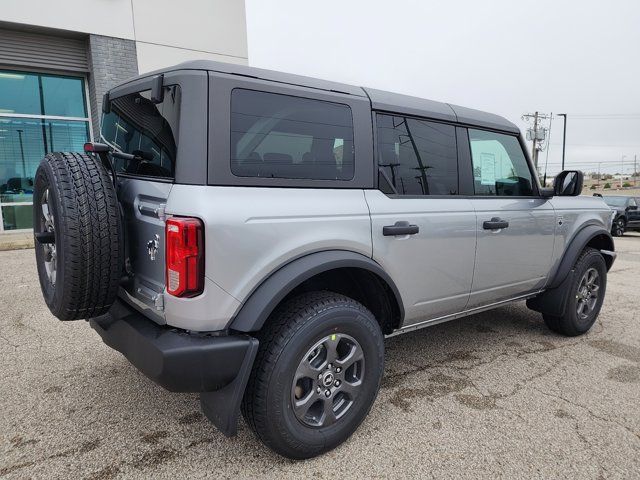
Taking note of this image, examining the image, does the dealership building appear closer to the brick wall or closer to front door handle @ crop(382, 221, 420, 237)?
the brick wall

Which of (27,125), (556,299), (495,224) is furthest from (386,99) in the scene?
(27,125)

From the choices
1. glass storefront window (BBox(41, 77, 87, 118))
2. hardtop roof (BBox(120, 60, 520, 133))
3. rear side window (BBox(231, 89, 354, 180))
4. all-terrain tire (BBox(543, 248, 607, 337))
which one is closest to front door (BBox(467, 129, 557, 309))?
hardtop roof (BBox(120, 60, 520, 133))

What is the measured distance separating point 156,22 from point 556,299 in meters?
9.33

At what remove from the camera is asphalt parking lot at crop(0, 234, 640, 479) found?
2.20 metres

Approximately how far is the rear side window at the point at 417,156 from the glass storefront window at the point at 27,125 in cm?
939

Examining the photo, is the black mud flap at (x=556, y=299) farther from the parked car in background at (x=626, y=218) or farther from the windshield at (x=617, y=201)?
the windshield at (x=617, y=201)

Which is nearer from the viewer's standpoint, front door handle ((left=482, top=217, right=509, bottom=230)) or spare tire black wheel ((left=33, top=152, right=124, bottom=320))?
spare tire black wheel ((left=33, top=152, right=124, bottom=320))

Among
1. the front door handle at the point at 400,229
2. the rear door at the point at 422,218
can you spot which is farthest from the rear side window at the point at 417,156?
the front door handle at the point at 400,229

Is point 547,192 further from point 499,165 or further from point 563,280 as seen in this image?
point 563,280

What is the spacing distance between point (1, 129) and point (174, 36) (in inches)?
162

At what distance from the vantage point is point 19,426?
2498 mm

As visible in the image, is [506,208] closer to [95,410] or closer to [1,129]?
[95,410]

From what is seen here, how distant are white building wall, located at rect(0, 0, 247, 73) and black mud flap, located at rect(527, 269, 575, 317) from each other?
8.77m

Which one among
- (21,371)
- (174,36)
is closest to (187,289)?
(21,371)
